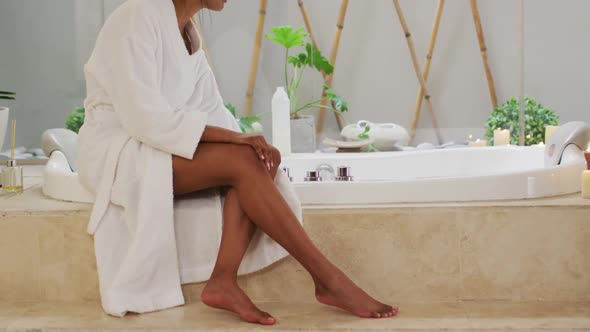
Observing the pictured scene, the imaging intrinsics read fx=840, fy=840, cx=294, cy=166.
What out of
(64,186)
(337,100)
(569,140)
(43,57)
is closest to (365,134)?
(337,100)

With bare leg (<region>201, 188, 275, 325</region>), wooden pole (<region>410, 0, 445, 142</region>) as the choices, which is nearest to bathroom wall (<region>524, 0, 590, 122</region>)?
wooden pole (<region>410, 0, 445, 142</region>)

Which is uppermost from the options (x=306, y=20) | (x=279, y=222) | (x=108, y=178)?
(x=306, y=20)

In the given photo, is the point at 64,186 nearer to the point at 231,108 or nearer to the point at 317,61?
the point at 231,108

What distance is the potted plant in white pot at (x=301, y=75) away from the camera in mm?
3506

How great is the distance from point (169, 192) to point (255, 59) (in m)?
1.83

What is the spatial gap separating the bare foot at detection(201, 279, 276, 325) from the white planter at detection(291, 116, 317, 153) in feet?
5.06

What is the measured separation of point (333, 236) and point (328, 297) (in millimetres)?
194

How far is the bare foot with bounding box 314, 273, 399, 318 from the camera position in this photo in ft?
6.20

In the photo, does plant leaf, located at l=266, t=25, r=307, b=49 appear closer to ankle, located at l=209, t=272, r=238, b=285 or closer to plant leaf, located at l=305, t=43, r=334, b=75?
plant leaf, located at l=305, t=43, r=334, b=75

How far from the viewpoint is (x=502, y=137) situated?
3.64 m

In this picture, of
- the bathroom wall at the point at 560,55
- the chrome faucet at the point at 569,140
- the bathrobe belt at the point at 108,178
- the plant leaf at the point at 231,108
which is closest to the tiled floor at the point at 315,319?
the bathrobe belt at the point at 108,178

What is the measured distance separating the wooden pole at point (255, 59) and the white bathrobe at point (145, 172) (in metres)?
1.57

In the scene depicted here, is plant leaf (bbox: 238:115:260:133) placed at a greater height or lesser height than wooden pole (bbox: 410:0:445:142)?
lesser

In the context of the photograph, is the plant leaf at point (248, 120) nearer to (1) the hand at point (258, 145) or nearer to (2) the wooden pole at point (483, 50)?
(2) the wooden pole at point (483, 50)
